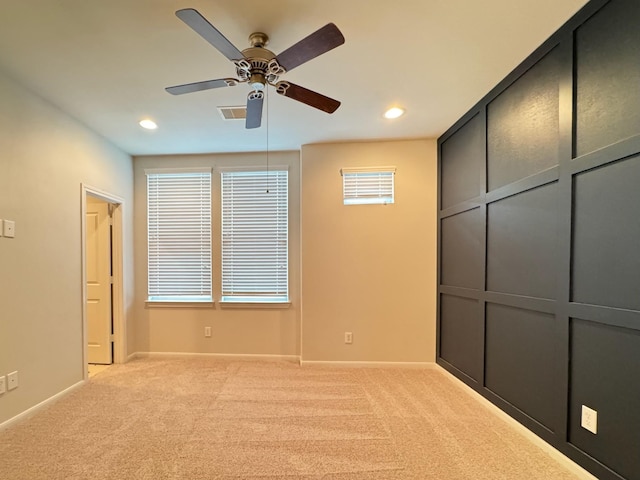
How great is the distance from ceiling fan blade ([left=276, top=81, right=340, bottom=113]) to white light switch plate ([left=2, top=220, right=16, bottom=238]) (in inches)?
87.8

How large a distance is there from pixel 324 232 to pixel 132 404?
244cm

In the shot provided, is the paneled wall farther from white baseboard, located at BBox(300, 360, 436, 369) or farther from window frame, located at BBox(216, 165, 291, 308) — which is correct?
window frame, located at BBox(216, 165, 291, 308)

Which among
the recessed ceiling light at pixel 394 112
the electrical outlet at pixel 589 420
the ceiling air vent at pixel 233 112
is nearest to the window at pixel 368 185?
the recessed ceiling light at pixel 394 112

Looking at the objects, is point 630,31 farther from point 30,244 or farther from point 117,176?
point 117,176

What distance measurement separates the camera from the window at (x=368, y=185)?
3361 millimetres

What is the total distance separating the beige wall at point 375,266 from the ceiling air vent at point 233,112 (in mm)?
1170

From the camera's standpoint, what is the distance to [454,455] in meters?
1.86

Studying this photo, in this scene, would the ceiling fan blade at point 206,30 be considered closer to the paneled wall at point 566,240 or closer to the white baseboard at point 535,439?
the paneled wall at point 566,240

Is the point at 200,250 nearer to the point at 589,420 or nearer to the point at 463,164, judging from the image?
the point at 463,164

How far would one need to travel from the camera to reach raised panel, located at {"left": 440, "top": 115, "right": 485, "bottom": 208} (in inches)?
103

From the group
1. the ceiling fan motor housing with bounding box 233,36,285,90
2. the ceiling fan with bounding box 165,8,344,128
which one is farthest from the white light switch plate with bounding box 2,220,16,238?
the ceiling fan motor housing with bounding box 233,36,285,90

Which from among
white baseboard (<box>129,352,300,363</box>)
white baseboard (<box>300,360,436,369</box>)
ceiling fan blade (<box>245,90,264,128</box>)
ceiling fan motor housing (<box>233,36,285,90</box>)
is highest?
ceiling fan motor housing (<box>233,36,285,90</box>)

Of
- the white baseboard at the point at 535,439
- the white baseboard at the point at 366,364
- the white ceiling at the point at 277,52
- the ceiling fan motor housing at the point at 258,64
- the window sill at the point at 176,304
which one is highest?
the white ceiling at the point at 277,52

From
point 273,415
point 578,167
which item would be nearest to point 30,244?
point 273,415
